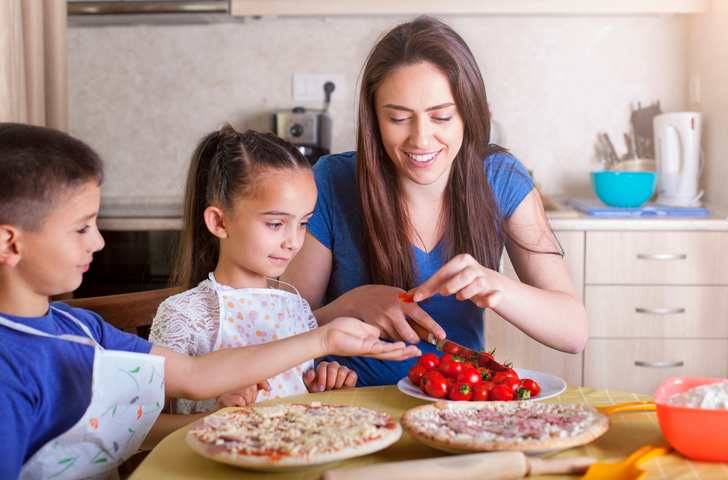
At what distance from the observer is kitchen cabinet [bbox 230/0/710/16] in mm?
2754

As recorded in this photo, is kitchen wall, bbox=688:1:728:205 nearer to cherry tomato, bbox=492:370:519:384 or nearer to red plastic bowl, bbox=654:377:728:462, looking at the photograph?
cherry tomato, bbox=492:370:519:384

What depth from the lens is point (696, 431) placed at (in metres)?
0.76

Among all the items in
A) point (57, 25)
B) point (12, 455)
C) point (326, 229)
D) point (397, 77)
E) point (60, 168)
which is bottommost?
point (12, 455)

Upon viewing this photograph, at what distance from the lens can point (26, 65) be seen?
2.09 m

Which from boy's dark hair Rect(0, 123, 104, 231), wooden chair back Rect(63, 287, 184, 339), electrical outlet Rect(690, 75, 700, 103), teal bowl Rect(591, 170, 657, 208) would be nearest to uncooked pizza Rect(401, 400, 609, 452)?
boy's dark hair Rect(0, 123, 104, 231)

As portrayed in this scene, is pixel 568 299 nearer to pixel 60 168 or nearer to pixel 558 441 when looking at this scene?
pixel 558 441

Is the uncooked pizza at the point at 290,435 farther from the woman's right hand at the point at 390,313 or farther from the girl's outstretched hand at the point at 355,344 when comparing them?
the woman's right hand at the point at 390,313

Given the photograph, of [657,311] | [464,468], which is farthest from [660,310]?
[464,468]

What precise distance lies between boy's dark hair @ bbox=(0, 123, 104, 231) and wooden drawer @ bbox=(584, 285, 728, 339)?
2024 millimetres

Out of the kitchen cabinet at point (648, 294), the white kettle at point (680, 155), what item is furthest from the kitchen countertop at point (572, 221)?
the white kettle at point (680, 155)

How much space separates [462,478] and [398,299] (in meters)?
0.56

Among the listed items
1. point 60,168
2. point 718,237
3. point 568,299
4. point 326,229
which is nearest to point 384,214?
point 326,229

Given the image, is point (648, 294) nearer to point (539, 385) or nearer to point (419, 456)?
point (539, 385)

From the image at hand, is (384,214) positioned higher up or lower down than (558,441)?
higher up
